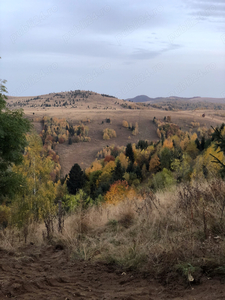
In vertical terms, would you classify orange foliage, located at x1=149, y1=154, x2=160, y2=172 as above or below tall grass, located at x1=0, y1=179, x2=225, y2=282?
below

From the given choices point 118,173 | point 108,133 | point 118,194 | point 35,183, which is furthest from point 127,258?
point 108,133

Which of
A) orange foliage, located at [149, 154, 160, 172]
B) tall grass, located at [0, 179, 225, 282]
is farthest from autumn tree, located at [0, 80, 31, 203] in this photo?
orange foliage, located at [149, 154, 160, 172]

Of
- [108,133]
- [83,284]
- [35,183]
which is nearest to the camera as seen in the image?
[83,284]

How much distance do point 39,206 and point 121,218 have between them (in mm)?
10957

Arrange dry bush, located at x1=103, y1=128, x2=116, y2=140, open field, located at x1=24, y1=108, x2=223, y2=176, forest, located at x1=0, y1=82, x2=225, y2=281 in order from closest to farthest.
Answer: forest, located at x1=0, y1=82, x2=225, y2=281 < open field, located at x1=24, y1=108, x2=223, y2=176 < dry bush, located at x1=103, y1=128, x2=116, y2=140

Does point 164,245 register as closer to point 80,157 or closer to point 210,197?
point 210,197

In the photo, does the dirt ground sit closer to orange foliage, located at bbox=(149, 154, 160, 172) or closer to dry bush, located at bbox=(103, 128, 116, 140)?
orange foliage, located at bbox=(149, 154, 160, 172)

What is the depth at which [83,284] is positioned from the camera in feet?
13.3

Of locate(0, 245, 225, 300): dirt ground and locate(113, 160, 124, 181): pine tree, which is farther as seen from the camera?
locate(113, 160, 124, 181): pine tree

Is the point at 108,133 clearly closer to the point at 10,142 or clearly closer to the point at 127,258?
the point at 10,142

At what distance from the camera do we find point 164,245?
177 inches

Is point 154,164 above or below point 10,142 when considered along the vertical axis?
below

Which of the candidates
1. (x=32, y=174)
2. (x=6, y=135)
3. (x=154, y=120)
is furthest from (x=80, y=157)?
(x=6, y=135)

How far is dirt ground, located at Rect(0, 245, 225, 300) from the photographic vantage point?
11.0ft
